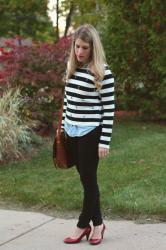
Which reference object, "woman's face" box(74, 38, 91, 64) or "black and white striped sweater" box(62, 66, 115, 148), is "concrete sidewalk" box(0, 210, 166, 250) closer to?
"black and white striped sweater" box(62, 66, 115, 148)

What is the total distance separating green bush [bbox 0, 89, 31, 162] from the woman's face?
12.2 feet

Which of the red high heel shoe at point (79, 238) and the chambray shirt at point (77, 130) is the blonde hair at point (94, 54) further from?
the red high heel shoe at point (79, 238)

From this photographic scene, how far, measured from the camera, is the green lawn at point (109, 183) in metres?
5.92

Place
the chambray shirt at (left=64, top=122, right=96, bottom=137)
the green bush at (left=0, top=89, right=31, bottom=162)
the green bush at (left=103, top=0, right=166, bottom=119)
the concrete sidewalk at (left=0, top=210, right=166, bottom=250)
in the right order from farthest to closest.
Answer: the green bush at (left=103, top=0, right=166, bottom=119) < the green bush at (left=0, top=89, right=31, bottom=162) < the concrete sidewalk at (left=0, top=210, right=166, bottom=250) < the chambray shirt at (left=64, top=122, right=96, bottom=137)

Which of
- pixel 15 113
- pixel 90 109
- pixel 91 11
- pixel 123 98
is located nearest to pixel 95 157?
pixel 90 109

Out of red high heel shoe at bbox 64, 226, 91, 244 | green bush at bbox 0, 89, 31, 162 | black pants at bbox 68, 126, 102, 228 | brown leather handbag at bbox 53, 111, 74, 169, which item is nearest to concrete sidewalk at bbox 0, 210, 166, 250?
red high heel shoe at bbox 64, 226, 91, 244

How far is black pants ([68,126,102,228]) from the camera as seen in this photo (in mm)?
4723

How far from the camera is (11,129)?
27.3 feet

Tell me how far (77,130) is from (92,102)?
10.5 inches

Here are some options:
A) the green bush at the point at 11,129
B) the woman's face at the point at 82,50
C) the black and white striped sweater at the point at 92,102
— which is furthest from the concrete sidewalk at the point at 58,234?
the green bush at the point at 11,129

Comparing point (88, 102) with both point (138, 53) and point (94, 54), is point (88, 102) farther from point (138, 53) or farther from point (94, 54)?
point (138, 53)

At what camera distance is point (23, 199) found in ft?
20.9

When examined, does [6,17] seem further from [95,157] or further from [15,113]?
[95,157]

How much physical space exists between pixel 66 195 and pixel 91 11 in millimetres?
13630
